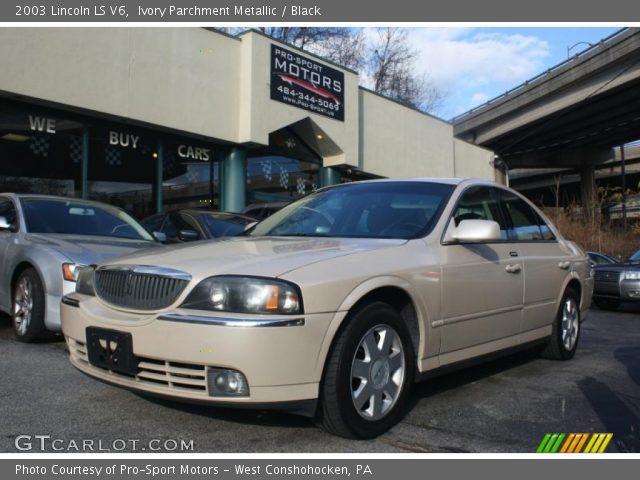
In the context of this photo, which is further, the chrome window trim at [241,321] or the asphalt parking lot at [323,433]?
the asphalt parking lot at [323,433]

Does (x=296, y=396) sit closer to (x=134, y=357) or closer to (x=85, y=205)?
(x=134, y=357)

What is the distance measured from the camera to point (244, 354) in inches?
112

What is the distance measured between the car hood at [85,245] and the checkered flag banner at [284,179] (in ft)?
38.6

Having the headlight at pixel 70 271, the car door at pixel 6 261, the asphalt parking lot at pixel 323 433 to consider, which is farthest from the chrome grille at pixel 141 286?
the car door at pixel 6 261

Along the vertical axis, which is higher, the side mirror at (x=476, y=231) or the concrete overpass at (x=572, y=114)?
the concrete overpass at (x=572, y=114)

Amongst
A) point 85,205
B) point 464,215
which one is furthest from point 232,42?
point 464,215

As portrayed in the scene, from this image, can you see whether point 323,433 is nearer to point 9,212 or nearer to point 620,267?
point 9,212

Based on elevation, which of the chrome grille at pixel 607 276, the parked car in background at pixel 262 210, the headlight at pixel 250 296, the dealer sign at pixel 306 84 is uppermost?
the dealer sign at pixel 306 84

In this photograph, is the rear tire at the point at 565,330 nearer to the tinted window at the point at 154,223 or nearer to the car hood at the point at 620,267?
the car hood at the point at 620,267

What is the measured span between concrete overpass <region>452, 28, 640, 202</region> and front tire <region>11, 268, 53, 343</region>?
2569cm

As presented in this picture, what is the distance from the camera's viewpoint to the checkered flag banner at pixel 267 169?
56.5 ft

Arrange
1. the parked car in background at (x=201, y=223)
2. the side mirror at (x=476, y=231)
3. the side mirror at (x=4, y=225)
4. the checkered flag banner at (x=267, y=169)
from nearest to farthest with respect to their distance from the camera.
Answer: the side mirror at (x=476, y=231) → the side mirror at (x=4, y=225) → the parked car in background at (x=201, y=223) → the checkered flag banner at (x=267, y=169)

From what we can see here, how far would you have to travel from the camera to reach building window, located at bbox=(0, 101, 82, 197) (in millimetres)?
11734

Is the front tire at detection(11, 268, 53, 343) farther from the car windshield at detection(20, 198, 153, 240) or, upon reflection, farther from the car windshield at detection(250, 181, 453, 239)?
the car windshield at detection(250, 181, 453, 239)
